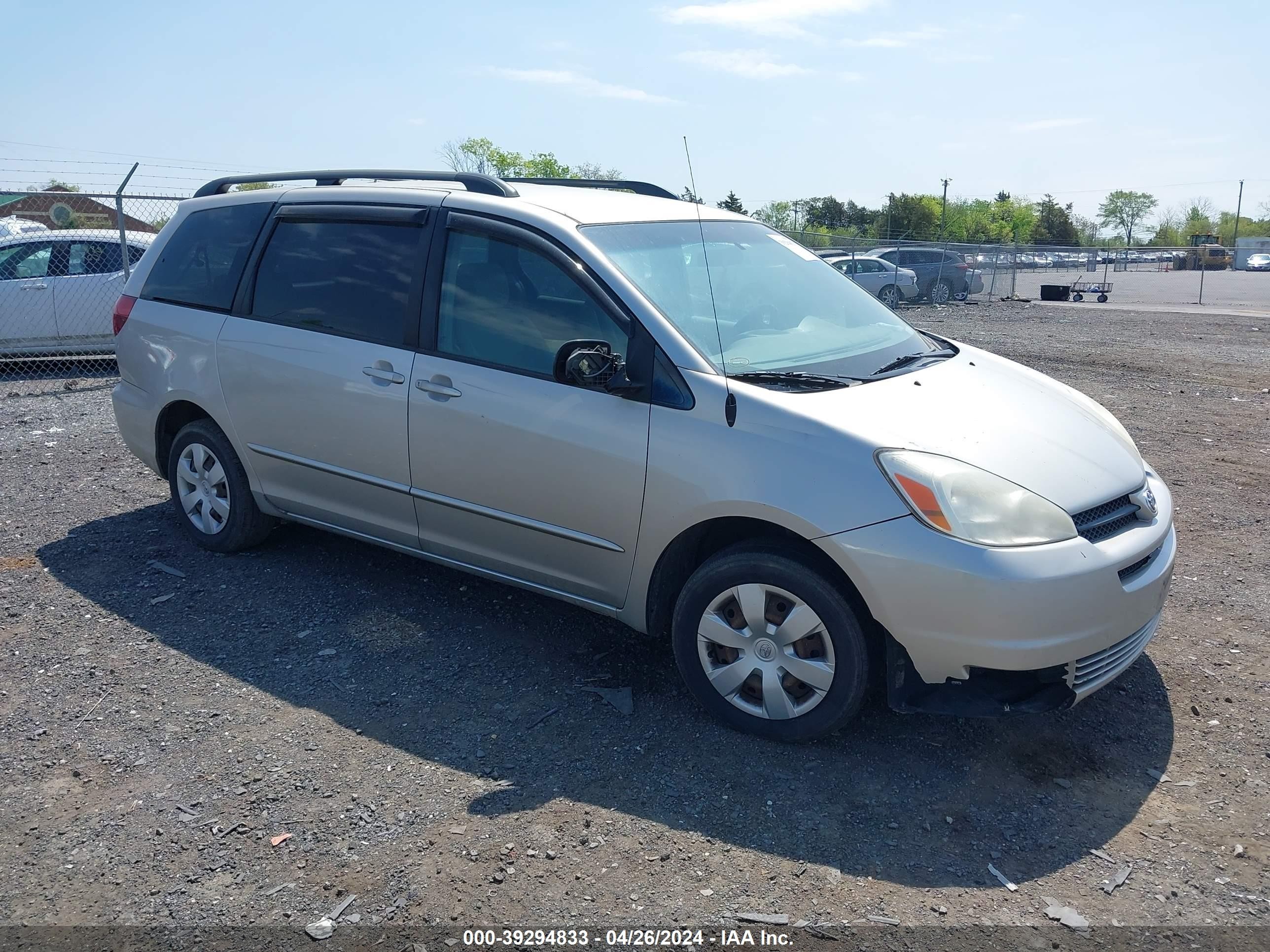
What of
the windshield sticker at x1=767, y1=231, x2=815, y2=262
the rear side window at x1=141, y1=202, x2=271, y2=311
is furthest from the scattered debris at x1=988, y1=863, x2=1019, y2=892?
the rear side window at x1=141, y1=202, x2=271, y2=311

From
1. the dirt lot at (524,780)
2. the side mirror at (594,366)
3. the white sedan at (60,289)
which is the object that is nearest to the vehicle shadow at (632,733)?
the dirt lot at (524,780)

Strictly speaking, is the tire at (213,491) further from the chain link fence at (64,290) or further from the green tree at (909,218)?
the green tree at (909,218)

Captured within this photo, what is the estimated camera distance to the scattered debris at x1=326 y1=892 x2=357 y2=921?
9.53 ft

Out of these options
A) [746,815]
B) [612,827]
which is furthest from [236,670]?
[746,815]

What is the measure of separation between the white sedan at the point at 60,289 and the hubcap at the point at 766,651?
10167 mm

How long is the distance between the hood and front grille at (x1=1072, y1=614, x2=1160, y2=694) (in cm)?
50

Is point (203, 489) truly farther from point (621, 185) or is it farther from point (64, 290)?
point (64, 290)

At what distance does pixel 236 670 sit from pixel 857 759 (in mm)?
2587

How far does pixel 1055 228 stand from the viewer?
7938 centimetres

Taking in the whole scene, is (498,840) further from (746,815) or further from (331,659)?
(331,659)

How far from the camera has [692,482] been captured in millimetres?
3758

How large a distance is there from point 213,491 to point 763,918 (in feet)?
12.9

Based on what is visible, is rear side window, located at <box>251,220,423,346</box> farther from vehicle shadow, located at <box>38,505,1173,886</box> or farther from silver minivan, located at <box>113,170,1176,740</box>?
vehicle shadow, located at <box>38,505,1173,886</box>

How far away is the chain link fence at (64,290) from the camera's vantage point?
1177 cm
